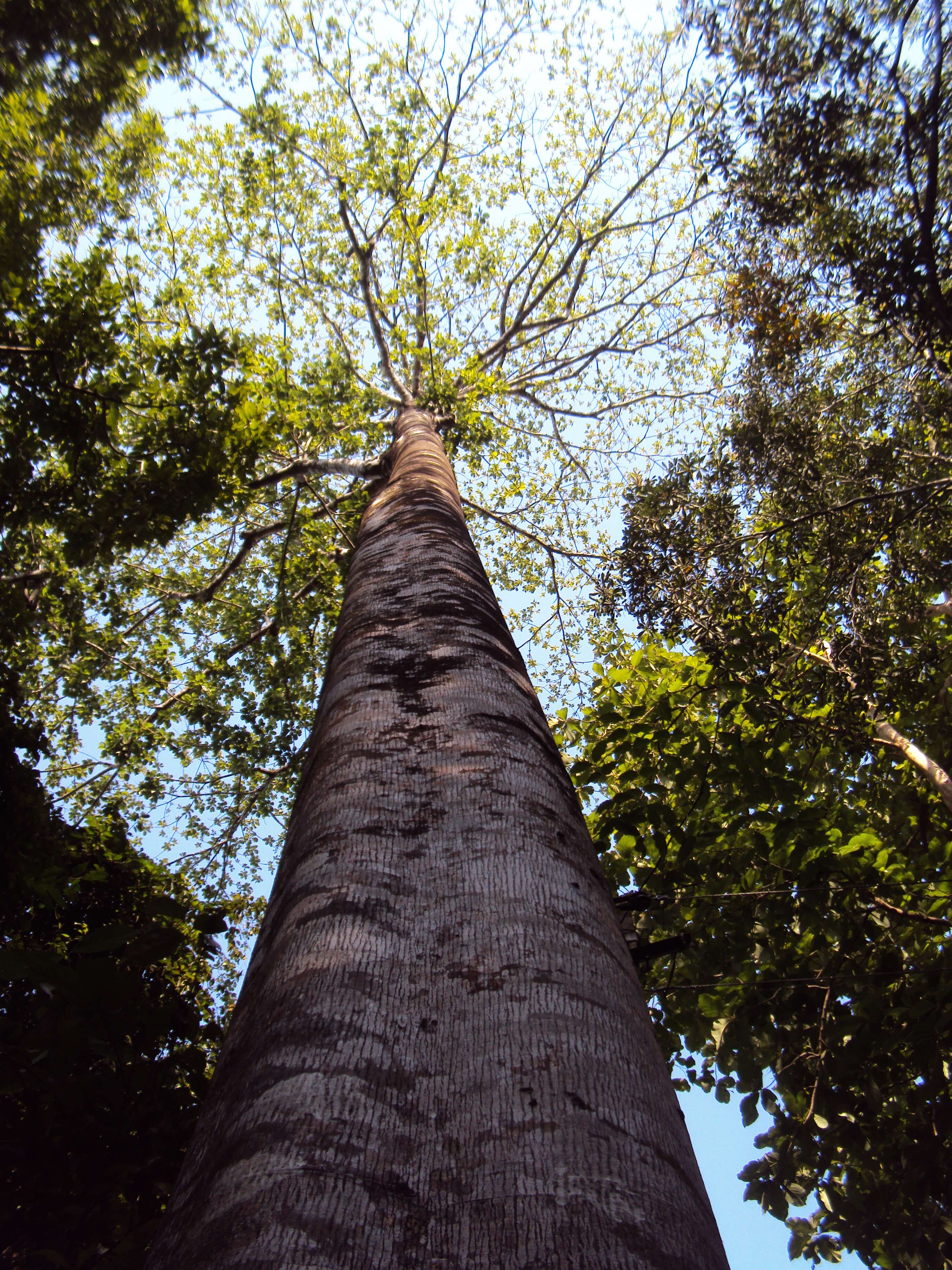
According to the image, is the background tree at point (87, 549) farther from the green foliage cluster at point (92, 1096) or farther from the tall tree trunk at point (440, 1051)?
the tall tree trunk at point (440, 1051)

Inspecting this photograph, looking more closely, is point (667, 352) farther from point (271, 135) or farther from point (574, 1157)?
point (574, 1157)

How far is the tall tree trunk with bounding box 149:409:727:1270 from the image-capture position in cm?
63

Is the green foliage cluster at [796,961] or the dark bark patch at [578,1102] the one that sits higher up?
the green foliage cluster at [796,961]

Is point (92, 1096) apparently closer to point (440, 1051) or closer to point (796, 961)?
point (440, 1051)

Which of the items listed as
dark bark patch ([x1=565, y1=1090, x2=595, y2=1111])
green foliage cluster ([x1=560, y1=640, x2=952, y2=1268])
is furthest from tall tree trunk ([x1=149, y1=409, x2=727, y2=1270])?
green foliage cluster ([x1=560, y1=640, x2=952, y2=1268])

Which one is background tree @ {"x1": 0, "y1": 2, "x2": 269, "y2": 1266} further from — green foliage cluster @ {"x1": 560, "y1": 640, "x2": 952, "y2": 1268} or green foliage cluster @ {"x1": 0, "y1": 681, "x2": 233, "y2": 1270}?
green foliage cluster @ {"x1": 560, "y1": 640, "x2": 952, "y2": 1268}

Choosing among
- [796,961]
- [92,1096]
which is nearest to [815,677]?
[796,961]

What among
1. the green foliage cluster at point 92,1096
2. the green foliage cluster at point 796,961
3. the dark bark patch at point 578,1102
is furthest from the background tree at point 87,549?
the green foliage cluster at point 796,961

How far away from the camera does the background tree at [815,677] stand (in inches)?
118

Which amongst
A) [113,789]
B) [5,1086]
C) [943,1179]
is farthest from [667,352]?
[5,1086]

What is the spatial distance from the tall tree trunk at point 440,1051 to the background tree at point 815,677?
1716mm

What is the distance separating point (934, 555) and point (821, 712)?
3.71ft

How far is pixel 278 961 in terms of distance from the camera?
3.25 feet

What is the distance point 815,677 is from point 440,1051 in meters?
4.09
